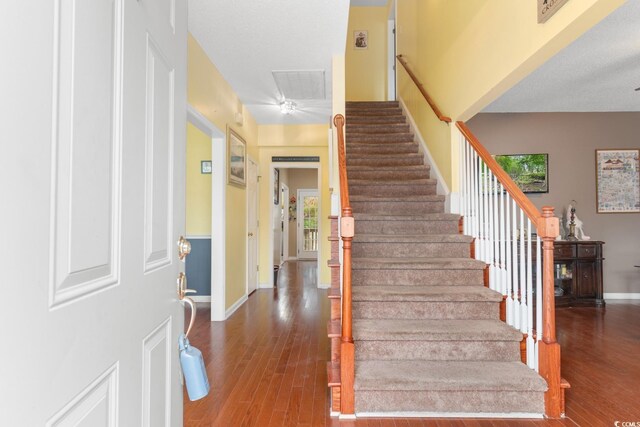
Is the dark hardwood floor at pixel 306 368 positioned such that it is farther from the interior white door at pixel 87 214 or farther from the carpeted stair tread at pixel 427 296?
the interior white door at pixel 87 214

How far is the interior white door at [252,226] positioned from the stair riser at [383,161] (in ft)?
5.47

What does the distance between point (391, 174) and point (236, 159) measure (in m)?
1.93

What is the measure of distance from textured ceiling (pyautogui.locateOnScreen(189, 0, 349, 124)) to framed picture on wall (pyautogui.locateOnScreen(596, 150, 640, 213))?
4.02 meters

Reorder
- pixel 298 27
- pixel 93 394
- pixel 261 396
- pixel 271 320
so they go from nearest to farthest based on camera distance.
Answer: pixel 93 394 < pixel 261 396 < pixel 298 27 < pixel 271 320

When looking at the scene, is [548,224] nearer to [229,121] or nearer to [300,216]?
A: [229,121]

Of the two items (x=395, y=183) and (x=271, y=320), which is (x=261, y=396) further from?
(x=395, y=183)

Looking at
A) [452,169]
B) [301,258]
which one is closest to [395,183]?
[452,169]

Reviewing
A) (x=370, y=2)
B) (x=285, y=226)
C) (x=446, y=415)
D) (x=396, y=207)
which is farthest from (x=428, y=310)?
(x=285, y=226)

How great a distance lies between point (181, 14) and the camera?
1104 millimetres

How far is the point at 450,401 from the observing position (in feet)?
7.02

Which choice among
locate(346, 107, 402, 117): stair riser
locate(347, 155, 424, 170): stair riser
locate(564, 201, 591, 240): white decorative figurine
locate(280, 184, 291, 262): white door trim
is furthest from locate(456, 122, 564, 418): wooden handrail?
locate(280, 184, 291, 262): white door trim

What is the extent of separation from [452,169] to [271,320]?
2474 mm

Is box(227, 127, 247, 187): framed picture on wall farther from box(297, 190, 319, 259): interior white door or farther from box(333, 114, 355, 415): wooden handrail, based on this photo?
box(297, 190, 319, 259): interior white door

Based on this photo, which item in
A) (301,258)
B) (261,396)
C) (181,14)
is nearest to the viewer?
(181,14)
